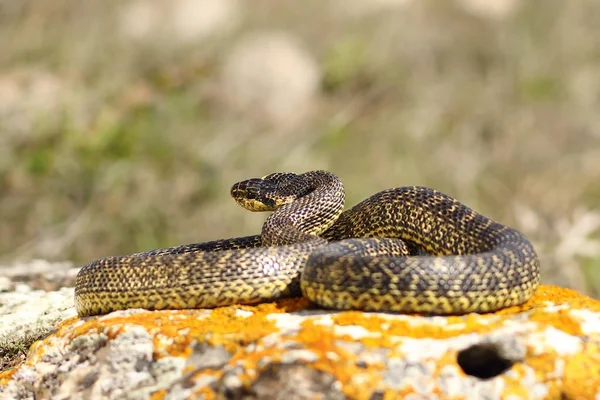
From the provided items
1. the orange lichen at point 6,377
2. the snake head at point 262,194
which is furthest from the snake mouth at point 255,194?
the orange lichen at point 6,377

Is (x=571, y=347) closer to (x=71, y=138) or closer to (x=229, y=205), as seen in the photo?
(x=229, y=205)

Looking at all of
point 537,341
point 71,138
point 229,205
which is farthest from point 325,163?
point 537,341

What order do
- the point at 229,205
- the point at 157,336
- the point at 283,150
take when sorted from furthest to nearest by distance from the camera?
the point at 283,150 < the point at 229,205 < the point at 157,336

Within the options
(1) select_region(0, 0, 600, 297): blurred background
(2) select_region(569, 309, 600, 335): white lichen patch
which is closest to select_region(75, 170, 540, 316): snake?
(2) select_region(569, 309, 600, 335): white lichen patch

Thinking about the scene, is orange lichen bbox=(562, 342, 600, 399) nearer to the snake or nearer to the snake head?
the snake

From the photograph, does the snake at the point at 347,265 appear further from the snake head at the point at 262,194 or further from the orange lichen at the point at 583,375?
the orange lichen at the point at 583,375

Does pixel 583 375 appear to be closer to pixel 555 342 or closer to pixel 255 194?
pixel 555 342
